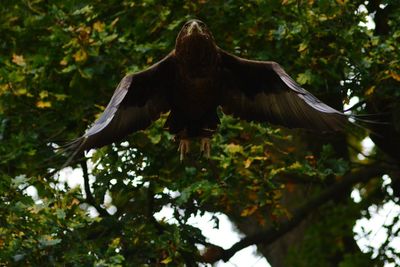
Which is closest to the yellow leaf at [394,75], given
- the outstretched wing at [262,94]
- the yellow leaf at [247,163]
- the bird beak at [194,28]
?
the outstretched wing at [262,94]

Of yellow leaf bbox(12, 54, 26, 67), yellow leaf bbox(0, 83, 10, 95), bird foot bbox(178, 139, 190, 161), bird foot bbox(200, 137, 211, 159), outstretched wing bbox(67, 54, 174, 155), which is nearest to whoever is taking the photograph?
outstretched wing bbox(67, 54, 174, 155)

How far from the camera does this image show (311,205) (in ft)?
37.9

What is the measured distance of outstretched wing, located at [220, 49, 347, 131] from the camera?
27.2ft

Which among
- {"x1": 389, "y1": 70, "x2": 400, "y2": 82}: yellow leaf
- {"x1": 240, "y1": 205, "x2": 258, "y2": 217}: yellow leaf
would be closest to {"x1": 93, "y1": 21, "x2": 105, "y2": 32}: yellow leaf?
{"x1": 240, "y1": 205, "x2": 258, "y2": 217}: yellow leaf

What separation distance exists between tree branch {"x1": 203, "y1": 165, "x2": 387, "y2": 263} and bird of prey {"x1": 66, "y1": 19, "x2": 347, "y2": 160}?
221 cm

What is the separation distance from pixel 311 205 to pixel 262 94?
320 centimetres

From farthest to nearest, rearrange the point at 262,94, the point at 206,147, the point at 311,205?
1. the point at 311,205
2. the point at 206,147
3. the point at 262,94

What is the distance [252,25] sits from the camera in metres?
9.65

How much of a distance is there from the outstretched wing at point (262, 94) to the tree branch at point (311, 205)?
7.94 ft

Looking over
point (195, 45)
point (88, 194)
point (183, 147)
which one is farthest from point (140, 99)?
point (88, 194)

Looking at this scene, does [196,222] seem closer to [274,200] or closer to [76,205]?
[274,200]

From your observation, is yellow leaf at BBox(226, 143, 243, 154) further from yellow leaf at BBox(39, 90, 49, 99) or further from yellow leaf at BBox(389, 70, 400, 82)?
yellow leaf at BBox(39, 90, 49, 99)

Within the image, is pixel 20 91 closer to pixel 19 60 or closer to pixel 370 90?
pixel 19 60

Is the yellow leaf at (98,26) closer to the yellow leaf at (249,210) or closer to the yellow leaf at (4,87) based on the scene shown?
the yellow leaf at (4,87)
